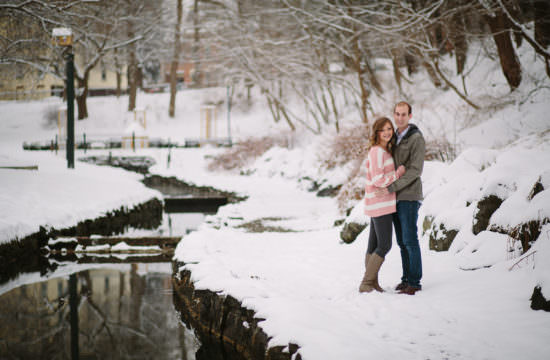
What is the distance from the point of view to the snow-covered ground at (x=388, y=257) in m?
3.97

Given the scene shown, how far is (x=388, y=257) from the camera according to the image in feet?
21.7

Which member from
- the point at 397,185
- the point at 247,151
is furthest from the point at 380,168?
the point at 247,151

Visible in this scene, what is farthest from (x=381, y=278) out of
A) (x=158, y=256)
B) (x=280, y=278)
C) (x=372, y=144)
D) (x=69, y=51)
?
→ (x=69, y=51)

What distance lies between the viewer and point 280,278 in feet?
19.9

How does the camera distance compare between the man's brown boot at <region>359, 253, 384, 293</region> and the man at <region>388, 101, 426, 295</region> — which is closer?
the man at <region>388, 101, 426, 295</region>

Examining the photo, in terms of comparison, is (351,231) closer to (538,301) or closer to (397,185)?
(397,185)

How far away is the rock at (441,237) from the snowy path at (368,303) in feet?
0.44

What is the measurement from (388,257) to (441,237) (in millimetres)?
766

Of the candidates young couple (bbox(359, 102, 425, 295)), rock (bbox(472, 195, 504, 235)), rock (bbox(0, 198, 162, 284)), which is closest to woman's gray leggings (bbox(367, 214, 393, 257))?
young couple (bbox(359, 102, 425, 295))

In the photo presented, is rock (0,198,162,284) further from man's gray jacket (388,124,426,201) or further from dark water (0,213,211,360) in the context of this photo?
man's gray jacket (388,124,426,201)

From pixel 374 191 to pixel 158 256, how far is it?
20.5 ft

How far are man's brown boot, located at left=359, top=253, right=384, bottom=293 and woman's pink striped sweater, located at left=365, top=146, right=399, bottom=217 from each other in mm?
454

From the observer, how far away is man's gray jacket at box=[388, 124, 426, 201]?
4.71 metres

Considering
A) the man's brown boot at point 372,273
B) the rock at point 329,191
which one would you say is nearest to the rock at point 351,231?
the man's brown boot at point 372,273
